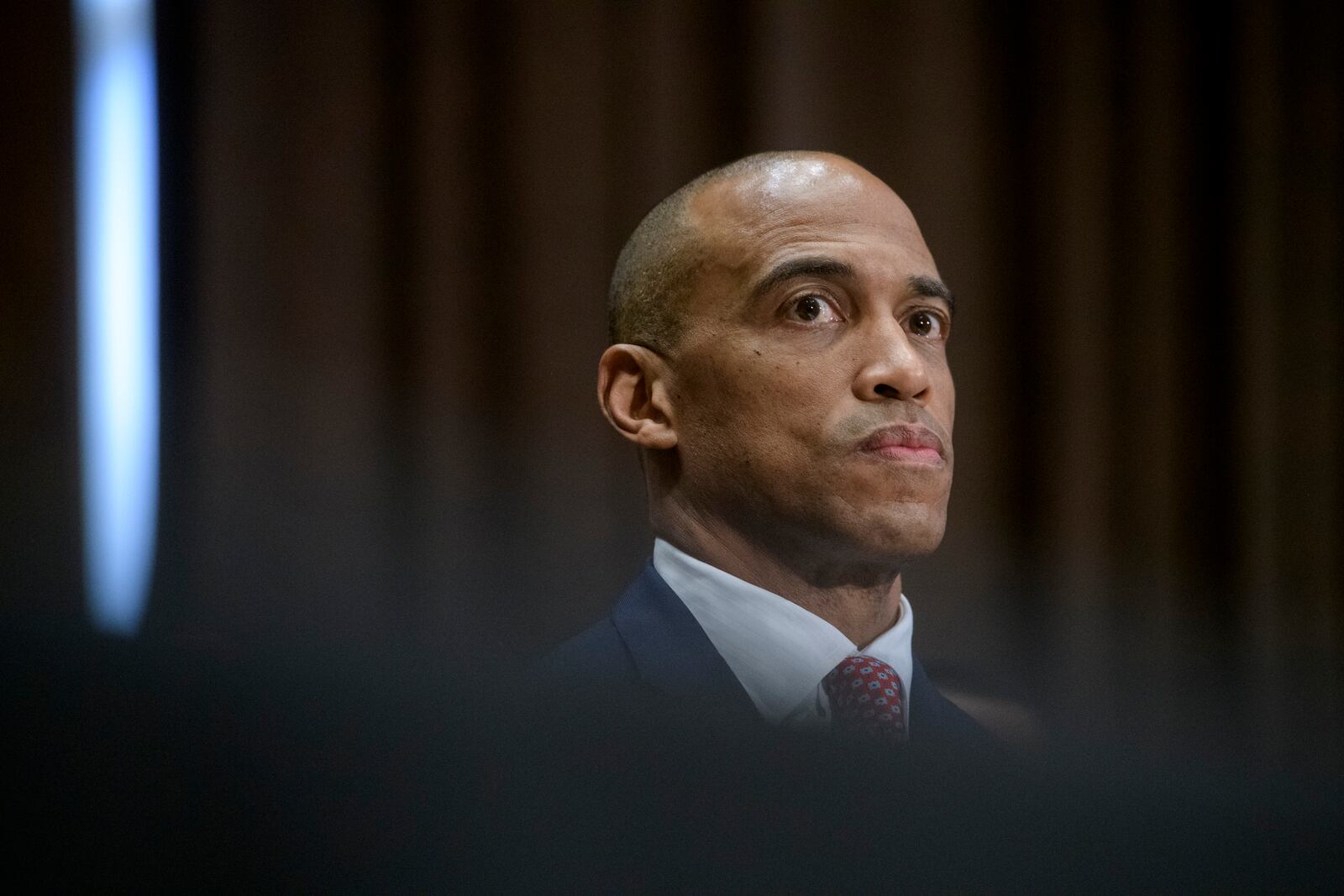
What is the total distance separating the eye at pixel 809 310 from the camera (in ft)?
3.70

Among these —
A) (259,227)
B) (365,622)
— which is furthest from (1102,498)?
(259,227)

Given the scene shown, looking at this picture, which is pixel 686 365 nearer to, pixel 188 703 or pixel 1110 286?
pixel 188 703

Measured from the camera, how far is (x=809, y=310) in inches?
44.5

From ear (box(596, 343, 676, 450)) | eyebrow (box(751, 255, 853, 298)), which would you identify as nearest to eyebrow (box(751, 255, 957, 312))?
eyebrow (box(751, 255, 853, 298))

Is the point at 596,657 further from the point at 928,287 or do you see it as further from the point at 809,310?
the point at 928,287

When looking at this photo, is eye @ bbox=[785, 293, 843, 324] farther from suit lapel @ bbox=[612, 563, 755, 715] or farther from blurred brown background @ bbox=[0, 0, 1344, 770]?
blurred brown background @ bbox=[0, 0, 1344, 770]

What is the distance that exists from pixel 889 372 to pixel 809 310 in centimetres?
10

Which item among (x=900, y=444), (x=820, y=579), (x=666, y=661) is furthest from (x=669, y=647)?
(x=900, y=444)

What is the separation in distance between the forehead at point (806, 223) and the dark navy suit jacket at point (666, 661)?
1.05 feet

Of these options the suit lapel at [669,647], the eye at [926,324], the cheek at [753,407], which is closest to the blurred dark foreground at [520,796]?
the suit lapel at [669,647]

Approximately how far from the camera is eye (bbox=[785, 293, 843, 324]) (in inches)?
44.4

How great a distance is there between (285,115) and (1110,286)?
1.47 meters

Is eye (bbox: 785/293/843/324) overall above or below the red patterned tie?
above

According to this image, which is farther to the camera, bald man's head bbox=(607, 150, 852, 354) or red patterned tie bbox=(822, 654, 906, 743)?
bald man's head bbox=(607, 150, 852, 354)
